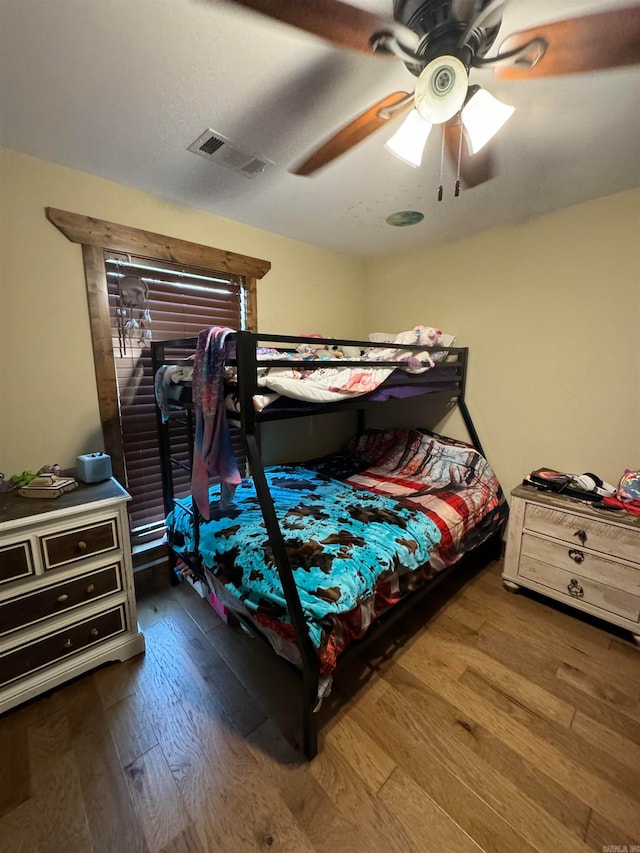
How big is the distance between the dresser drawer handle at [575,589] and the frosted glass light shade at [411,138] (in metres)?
2.25

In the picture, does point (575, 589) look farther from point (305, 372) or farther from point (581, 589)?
point (305, 372)

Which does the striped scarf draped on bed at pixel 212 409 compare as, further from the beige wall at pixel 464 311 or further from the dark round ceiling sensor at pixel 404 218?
the dark round ceiling sensor at pixel 404 218

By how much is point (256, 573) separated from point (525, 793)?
3.92 feet

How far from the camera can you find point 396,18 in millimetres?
909

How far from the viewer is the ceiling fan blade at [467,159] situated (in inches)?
50.8

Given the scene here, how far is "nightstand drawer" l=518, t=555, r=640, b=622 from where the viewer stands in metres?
1.72

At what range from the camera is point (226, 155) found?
5.07 ft

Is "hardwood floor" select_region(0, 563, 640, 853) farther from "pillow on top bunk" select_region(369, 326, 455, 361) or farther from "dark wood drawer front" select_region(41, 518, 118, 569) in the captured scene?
"pillow on top bunk" select_region(369, 326, 455, 361)

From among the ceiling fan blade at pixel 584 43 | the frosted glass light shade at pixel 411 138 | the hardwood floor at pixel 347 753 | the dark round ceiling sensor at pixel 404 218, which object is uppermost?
the dark round ceiling sensor at pixel 404 218

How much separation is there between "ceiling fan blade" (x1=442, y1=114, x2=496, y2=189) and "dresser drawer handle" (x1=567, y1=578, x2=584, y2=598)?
2.23 meters

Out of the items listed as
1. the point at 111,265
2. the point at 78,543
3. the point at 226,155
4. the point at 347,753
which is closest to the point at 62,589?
the point at 78,543

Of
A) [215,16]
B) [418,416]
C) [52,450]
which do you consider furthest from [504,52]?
[52,450]

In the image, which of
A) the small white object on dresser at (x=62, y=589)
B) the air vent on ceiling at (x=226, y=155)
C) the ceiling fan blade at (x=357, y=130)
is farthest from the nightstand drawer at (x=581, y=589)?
the air vent on ceiling at (x=226, y=155)

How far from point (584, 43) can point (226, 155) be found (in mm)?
A: 1356
